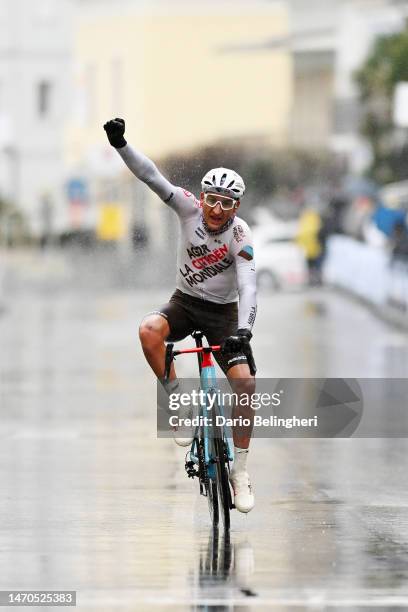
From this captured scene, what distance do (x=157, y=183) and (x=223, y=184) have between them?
0.38 meters

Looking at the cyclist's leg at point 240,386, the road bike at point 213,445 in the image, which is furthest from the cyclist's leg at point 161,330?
the cyclist's leg at point 240,386

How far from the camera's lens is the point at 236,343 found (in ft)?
32.6

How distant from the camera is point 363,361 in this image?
859 inches

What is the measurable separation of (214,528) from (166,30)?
5858cm

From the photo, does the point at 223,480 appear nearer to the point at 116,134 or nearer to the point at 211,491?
the point at 211,491

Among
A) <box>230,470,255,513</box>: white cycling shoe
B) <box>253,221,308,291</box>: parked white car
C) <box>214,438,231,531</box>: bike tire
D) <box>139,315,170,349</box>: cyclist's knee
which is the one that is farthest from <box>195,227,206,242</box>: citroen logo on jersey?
<box>253,221,308,291</box>: parked white car

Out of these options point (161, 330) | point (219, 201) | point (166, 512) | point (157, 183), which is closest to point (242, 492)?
point (166, 512)

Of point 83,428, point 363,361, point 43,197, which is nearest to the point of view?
point 83,428

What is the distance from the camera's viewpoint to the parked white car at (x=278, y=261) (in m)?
38.1

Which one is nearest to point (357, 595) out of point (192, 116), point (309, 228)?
point (309, 228)

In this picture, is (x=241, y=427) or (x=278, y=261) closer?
(x=241, y=427)

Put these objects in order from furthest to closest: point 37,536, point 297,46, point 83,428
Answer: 1. point 297,46
2. point 83,428
3. point 37,536

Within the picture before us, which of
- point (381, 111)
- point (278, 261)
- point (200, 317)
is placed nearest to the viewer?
point (200, 317)

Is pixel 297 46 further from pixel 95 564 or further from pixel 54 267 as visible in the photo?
pixel 95 564
